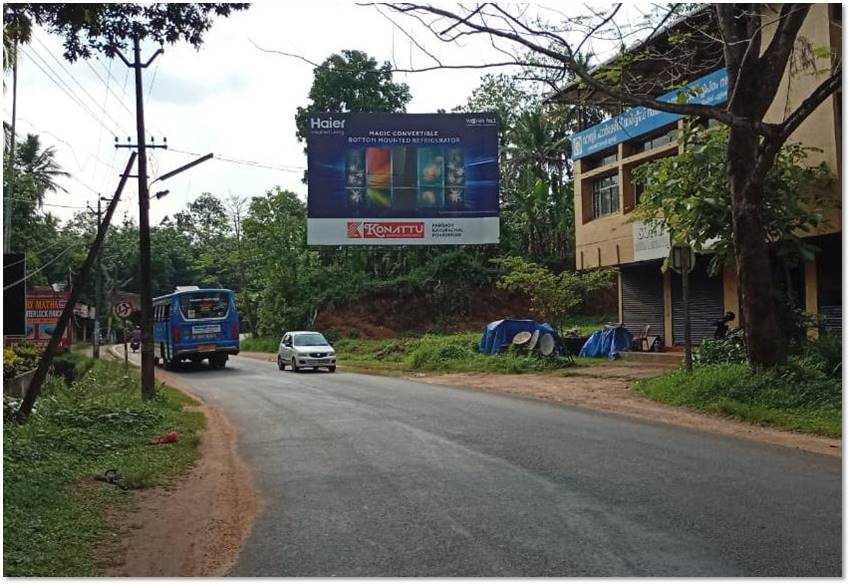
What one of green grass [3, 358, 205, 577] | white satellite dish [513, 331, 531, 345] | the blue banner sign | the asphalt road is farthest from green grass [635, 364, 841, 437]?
white satellite dish [513, 331, 531, 345]

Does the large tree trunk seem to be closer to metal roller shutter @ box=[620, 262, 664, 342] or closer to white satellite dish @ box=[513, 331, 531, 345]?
white satellite dish @ box=[513, 331, 531, 345]

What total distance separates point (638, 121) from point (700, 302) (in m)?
5.90

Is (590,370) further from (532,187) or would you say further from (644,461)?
(532,187)

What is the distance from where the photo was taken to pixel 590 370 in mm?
22328

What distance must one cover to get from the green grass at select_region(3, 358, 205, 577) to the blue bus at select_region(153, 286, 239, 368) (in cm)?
1455

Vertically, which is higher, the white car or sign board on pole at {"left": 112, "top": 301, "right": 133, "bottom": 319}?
sign board on pole at {"left": 112, "top": 301, "right": 133, "bottom": 319}

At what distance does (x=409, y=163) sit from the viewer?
1183 inches

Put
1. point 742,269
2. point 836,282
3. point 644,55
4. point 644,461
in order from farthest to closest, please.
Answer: point 836,282 < point 742,269 < point 644,55 < point 644,461

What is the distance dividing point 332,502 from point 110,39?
558 cm

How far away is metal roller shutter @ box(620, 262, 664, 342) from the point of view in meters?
27.5

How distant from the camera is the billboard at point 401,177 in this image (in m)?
29.6

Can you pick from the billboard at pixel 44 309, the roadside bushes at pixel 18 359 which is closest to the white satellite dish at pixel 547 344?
the billboard at pixel 44 309

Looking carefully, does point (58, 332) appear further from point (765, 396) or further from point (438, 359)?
point (438, 359)

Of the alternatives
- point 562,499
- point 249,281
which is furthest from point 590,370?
point 249,281
